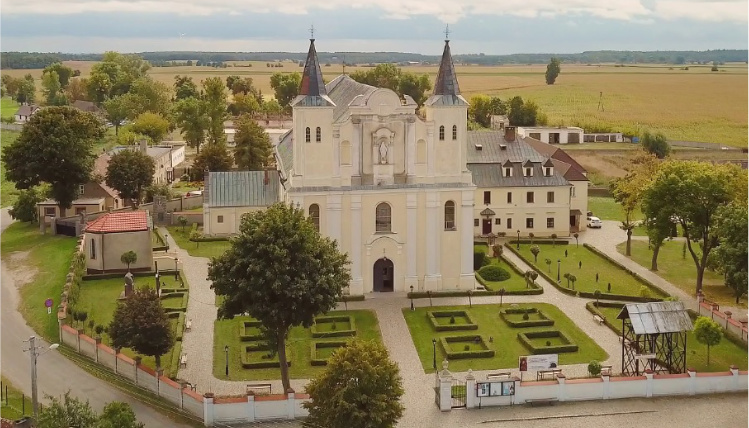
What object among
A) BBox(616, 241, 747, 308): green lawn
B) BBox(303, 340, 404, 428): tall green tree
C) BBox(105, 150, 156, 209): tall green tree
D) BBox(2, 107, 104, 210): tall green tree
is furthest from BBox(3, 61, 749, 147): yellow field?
BBox(303, 340, 404, 428): tall green tree

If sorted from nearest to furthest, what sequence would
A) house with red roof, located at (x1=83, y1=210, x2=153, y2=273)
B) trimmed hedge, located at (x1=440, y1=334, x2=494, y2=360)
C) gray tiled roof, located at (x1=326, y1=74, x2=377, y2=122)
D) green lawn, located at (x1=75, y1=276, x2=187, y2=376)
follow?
green lawn, located at (x1=75, y1=276, x2=187, y2=376)
trimmed hedge, located at (x1=440, y1=334, x2=494, y2=360)
gray tiled roof, located at (x1=326, y1=74, x2=377, y2=122)
house with red roof, located at (x1=83, y1=210, x2=153, y2=273)

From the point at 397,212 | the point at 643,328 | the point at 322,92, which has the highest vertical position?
the point at 322,92

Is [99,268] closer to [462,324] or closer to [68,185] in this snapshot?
[68,185]

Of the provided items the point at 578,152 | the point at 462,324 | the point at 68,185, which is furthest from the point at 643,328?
the point at 578,152

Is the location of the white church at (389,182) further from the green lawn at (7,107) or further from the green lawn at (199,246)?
the green lawn at (7,107)

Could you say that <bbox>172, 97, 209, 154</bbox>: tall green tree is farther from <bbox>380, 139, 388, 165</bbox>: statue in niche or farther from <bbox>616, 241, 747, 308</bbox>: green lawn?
<bbox>616, 241, 747, 308</bbox>: green lawn

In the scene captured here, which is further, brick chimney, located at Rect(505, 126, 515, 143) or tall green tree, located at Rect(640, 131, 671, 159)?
tall green tree, located at Rect(640, 131, 671, 159)

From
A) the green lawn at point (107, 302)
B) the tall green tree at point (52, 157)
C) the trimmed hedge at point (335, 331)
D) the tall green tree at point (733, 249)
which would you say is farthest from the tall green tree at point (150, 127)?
the tall green tree at point (733, 249)
